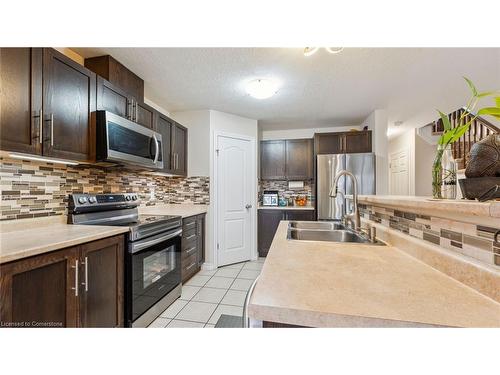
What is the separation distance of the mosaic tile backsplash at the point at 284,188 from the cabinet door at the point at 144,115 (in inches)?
94.9

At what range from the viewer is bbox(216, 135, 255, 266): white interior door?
3.35 m

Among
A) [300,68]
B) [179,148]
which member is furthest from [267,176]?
[300,68]

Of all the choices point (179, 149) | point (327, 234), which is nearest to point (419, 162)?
point (327, 234)

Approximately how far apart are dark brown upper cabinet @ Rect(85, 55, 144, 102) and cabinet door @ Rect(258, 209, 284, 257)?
8.23 feet

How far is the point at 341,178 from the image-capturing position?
11.0 ft

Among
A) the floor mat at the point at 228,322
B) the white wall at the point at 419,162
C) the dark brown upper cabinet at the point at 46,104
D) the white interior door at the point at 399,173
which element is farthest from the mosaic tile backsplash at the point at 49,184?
the white interior door at the point at 399,173

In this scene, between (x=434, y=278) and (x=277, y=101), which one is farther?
(x=277, y=101)

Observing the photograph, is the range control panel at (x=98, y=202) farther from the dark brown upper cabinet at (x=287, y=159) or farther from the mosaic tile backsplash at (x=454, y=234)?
the dark brown upper cabinet at (x=287, y=159)

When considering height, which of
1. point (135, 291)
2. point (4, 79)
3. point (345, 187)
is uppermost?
point (4, 79)

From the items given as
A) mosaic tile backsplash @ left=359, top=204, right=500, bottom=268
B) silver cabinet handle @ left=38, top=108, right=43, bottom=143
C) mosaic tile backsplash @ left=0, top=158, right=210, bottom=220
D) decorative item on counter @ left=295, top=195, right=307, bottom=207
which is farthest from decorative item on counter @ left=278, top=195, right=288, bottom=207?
silver cabinet handle @ left=38, top=108, right=43, bottom=143

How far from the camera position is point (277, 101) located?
301 cm

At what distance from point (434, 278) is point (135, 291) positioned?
1.82 metres

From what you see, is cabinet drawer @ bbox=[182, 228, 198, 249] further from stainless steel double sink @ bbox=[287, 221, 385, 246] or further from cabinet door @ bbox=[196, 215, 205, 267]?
stainless steel double sink @ bbox=[287, 221, 385, 246]
